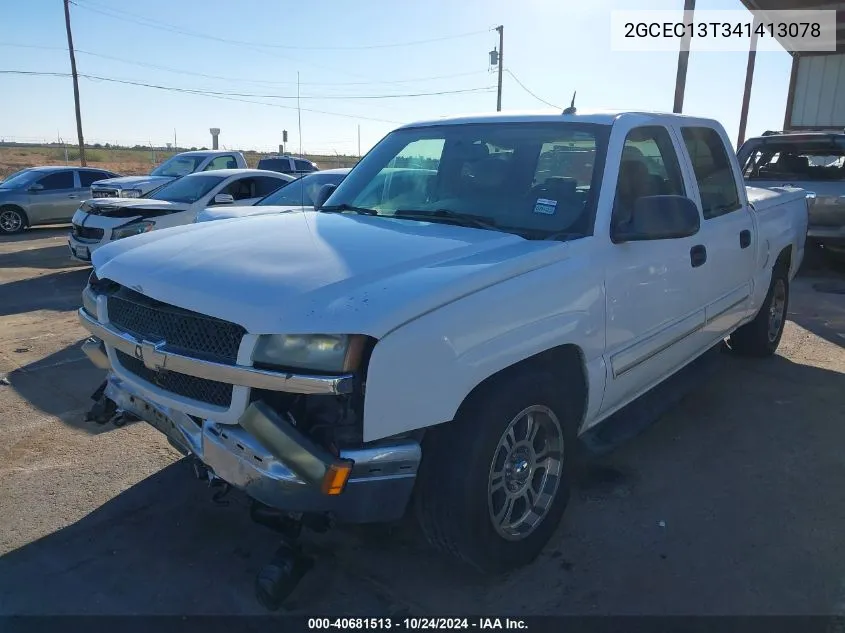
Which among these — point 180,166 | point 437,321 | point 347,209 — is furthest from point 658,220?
point 180,166

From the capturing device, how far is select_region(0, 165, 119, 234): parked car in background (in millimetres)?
15508

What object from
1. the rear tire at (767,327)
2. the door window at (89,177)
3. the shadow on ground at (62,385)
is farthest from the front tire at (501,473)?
the door window at (89,177)

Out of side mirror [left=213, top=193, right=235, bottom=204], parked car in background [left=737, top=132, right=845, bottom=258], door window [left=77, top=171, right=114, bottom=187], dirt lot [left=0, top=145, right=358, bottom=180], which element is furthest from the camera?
dirt lot [left=0, top=145, right=358, bottom=180]

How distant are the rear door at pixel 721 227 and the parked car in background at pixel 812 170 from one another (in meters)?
5.49

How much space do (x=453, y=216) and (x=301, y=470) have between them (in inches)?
65.1

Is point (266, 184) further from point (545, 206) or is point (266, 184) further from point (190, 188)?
point (545, 206)

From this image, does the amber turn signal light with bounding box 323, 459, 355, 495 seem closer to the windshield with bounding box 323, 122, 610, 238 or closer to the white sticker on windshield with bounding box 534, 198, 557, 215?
the windshield with bounding box 323, 122, 610, 238

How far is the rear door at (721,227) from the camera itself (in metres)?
4.13

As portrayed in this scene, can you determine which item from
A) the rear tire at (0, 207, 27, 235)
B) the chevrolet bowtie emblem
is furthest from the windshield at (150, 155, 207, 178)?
the chevrolet bowtie emblem

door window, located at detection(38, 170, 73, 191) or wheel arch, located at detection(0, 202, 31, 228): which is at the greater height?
door window, located at detection(38, 170, 73, 191)

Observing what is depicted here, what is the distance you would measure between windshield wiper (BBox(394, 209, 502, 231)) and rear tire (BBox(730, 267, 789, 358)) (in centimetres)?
334

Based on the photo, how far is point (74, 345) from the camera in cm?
627

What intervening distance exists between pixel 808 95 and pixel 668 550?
20.7m

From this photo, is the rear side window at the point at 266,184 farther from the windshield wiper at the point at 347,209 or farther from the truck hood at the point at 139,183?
the windshield wiper at the point at 347,209
